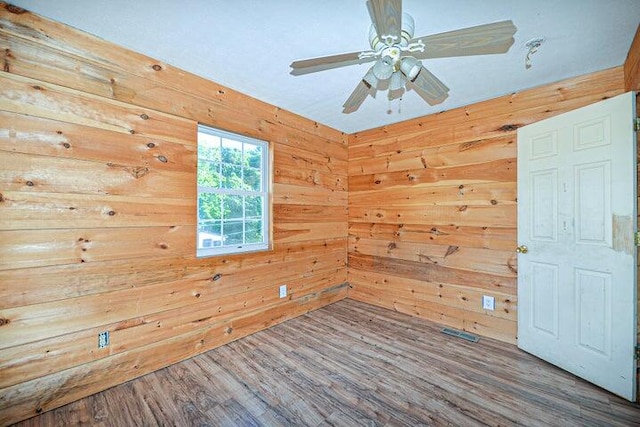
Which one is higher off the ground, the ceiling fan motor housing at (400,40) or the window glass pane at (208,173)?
the ceiling fan motor housing at (400,40)

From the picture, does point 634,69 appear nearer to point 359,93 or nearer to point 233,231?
point 359,93

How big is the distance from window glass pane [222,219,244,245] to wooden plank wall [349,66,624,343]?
1683mm

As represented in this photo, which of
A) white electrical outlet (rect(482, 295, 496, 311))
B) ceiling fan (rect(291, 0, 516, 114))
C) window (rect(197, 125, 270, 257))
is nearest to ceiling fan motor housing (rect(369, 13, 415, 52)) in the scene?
ceiling fan (rect(291, 0, 516, 114))

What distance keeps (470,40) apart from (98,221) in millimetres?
2498

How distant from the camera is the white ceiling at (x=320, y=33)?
151 cm

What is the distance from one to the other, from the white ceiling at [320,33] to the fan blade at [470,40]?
33 centimetres

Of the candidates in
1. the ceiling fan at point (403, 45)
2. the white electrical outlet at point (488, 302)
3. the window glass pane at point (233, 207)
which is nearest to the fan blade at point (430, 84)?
the ceiling fan at point (403, 45)

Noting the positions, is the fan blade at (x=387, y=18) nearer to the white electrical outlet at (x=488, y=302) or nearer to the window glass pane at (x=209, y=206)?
the window glass pane at (x=209, y=206)

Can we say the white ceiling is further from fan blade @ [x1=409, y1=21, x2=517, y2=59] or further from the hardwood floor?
the hardwood floor

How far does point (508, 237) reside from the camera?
8.25ft

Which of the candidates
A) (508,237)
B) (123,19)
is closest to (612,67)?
(508,237)

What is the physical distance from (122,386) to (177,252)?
3.27ft

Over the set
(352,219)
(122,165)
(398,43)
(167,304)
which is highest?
(398,43)

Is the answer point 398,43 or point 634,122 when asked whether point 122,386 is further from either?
point 634,122
